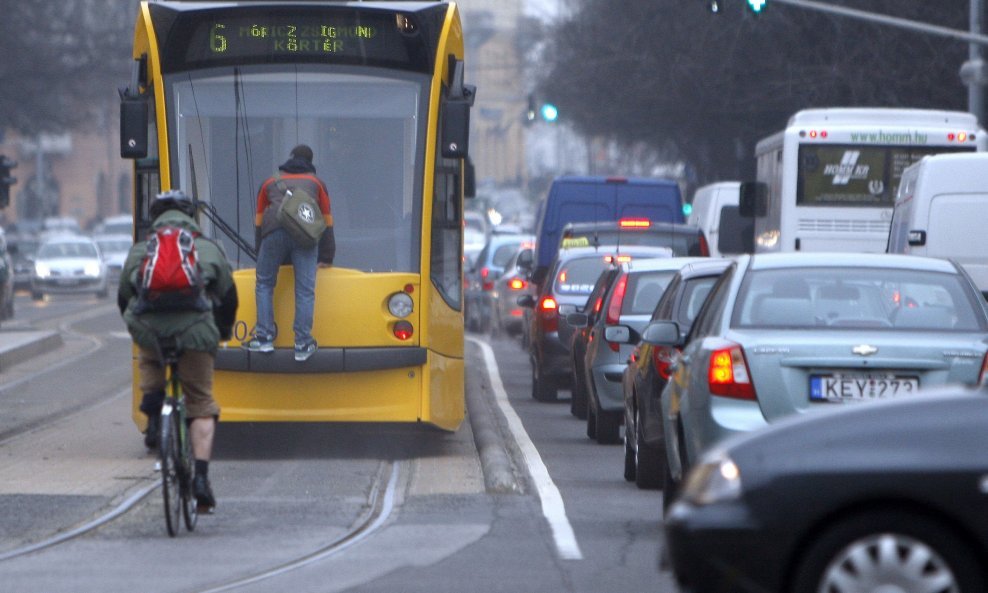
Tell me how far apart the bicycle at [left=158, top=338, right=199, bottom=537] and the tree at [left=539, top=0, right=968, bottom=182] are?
27.3 m

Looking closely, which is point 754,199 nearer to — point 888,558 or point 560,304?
point 560,304

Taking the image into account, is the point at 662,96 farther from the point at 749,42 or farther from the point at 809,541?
the point at 809,541

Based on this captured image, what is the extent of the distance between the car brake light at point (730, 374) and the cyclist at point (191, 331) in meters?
2.47

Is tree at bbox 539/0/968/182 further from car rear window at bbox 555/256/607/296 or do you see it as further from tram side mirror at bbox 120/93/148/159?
tram side mirror at bbox 120/93/148/159

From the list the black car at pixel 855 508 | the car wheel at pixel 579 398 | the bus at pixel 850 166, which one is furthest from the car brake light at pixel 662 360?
the bus at pixel 850 166

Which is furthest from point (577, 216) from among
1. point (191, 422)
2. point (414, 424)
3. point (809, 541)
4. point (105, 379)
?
point (809, 541)

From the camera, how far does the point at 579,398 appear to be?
17.6m

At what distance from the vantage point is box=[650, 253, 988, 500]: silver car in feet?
28.1

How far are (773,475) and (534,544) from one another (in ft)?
10.9

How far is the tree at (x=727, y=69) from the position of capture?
4012 centimetres

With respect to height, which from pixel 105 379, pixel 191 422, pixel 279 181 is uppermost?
pixel 279 181

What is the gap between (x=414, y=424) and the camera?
16531 mm

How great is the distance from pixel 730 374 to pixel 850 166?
1637 centimetres

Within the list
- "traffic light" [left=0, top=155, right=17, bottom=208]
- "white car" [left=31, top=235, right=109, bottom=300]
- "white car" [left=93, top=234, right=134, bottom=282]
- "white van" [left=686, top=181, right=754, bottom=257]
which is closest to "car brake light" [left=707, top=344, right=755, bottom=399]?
"traffic light" [left=0, top=155, right=17, bottom=208]
